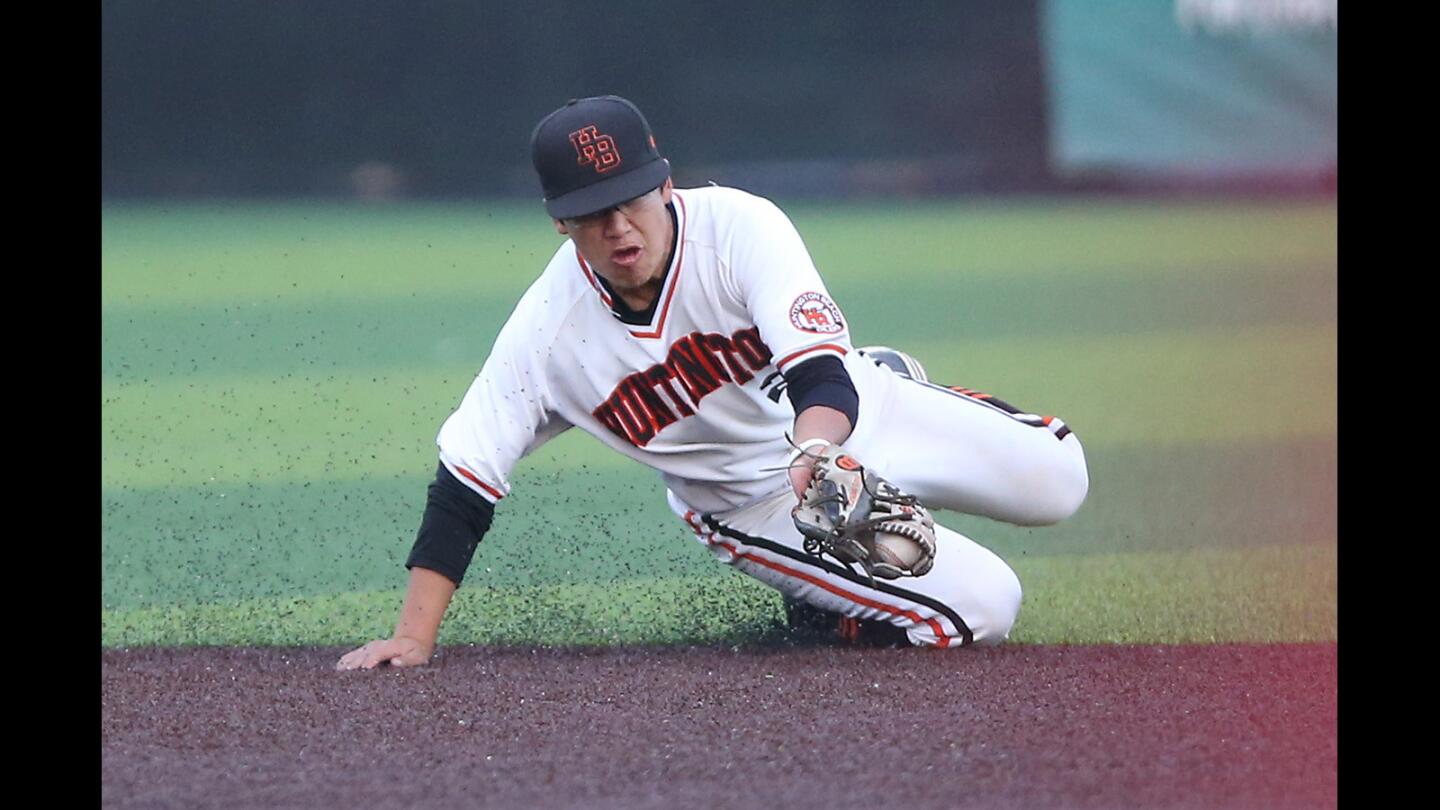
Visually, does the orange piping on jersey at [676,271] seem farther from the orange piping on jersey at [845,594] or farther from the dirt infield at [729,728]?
the dirt infield at [729,728]

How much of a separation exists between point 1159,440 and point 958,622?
3.58 metres

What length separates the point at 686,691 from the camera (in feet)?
11.7

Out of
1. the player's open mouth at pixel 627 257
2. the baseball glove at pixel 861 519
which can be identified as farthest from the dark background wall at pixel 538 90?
the baseball glove at pixel 861 519

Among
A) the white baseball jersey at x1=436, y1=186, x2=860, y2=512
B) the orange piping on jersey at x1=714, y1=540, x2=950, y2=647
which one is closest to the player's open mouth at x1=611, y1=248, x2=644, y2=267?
the white baseball jersey at x1=436, y1=186, x2=860, y2=512

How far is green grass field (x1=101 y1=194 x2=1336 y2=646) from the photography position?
4652 mm

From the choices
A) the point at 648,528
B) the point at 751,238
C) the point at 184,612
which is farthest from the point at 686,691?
the point at 648,528

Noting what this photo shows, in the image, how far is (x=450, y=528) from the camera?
378 cm

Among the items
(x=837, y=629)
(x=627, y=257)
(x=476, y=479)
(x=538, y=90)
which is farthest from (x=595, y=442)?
(x=538, y=90)

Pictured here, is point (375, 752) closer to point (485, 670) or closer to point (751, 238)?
point (485, 670)

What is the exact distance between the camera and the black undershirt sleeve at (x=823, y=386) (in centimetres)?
353

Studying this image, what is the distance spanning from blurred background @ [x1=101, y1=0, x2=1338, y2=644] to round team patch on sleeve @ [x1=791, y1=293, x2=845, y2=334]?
97cm

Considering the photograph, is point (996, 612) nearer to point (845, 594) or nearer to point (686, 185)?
point (845, 594)

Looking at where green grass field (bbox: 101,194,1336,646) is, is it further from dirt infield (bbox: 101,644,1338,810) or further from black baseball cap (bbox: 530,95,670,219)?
black baseball cap (bbox: 530,95,670,219)

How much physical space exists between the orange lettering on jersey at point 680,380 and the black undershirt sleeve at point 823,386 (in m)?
0.31
